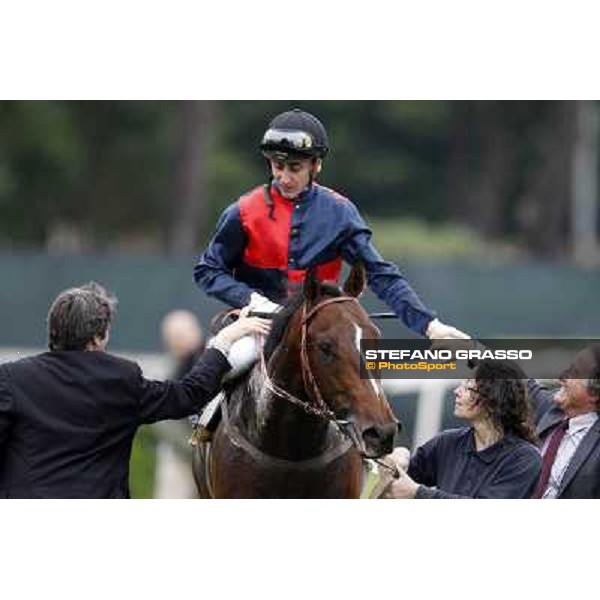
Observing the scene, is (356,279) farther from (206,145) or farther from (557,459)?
(206,145)

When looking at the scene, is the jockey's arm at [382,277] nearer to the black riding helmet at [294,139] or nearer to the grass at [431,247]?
the black riding helmet at [294,139]

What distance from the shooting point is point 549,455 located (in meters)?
6.96

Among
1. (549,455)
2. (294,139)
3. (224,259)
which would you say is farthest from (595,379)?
(224,259)

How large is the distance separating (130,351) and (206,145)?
17.3 metres

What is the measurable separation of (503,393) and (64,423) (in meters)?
1.78

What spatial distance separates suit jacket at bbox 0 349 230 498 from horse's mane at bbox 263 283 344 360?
896mm

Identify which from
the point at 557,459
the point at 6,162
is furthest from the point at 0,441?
the point at 6,162

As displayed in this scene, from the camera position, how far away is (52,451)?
248 inches

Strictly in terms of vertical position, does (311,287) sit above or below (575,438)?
above

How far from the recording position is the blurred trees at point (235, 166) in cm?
3962

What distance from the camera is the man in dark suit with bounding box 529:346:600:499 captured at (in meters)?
6.70

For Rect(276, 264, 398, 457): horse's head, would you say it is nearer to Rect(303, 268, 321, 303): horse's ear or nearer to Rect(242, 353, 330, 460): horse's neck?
Rect(303, 268, 321, 303): horse's ear

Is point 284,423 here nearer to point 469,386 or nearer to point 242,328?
point 242,328

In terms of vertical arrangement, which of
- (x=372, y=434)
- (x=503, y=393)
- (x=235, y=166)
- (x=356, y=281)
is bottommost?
(x=372, y=434)
